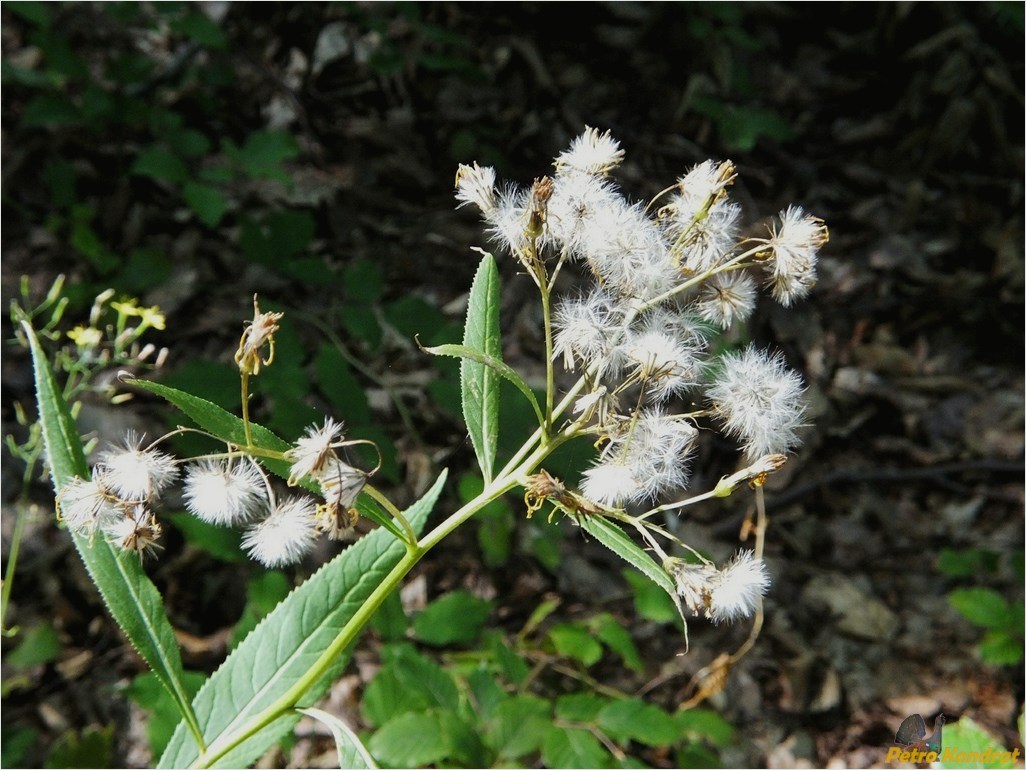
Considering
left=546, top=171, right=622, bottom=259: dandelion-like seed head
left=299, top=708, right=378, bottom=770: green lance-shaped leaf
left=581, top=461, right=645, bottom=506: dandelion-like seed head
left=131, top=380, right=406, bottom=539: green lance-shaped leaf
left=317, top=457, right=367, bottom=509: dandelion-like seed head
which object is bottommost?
left=299, top=708, right=378, bottom=770: green lance-shaped leaf

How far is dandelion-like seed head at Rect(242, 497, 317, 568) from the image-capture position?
106 centimetres

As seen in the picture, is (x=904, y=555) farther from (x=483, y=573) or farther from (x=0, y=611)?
(x=0, y=611)

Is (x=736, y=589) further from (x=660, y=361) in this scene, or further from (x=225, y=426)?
(x=225, y=426)

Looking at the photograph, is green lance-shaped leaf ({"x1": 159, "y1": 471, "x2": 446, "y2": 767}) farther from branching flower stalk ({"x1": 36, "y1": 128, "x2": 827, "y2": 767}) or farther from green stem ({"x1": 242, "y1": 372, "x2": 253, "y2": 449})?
green stem ({"x1": 242, "y1": 372, "x2": 253, "y2": 449})

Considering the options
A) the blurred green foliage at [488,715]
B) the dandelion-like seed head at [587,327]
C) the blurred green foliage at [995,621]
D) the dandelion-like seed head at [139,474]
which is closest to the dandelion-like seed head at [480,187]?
the dandelion-like seed head at [587,327]

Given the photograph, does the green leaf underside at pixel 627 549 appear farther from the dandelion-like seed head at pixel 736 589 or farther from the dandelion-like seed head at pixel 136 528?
the dandelion-like seed head at pixel 136 528

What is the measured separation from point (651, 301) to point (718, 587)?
37 cm

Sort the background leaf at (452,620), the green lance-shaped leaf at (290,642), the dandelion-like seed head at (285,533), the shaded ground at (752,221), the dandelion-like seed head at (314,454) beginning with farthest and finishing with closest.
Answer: the shaded ground at (752,221), the background leaf at (452,620), the green lance-shaped leaf at (290,642), the dandelion-like seed head at (285,533), the dandelion-like seed head at (314,454)

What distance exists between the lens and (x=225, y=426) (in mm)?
1046

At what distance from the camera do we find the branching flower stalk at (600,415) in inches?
40.8

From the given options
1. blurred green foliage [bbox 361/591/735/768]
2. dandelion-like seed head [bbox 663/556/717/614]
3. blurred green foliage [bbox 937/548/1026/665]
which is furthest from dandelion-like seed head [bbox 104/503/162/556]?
blurred green foliage [bbox 937/548/1026/665]

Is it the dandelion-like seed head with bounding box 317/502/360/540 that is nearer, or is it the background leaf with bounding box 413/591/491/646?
the dandelion-like seed head with bounding box 317/502/360/540

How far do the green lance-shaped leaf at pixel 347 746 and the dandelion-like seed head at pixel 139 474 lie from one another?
34cm

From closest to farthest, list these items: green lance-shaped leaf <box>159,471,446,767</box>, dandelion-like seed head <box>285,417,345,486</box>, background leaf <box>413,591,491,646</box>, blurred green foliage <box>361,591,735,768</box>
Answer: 1. dandelion-like seed head <box>285,417,345,486</box>
2. green lance-shaped leaf <box>159,471,446,767</box>
3. blurred green foliage <box>361,591,735,768</box>
4. background leaf <box>413,591,491,646</box>
